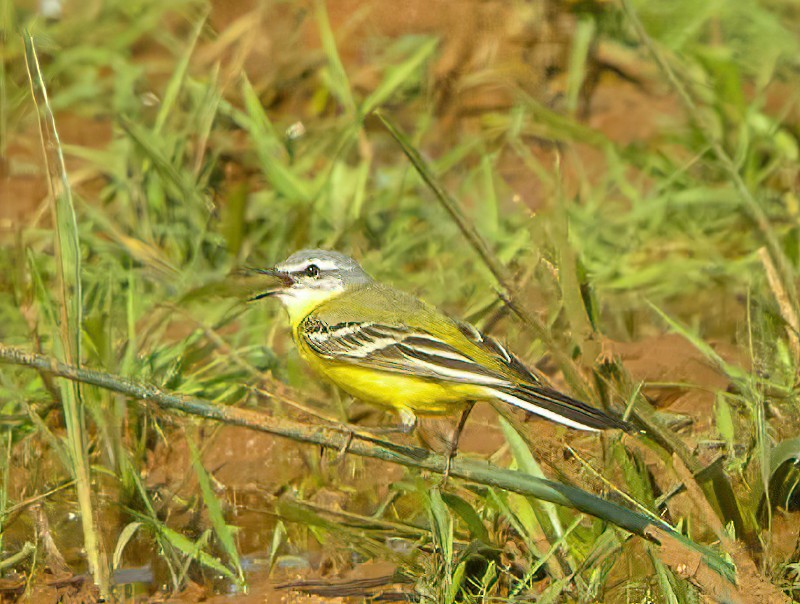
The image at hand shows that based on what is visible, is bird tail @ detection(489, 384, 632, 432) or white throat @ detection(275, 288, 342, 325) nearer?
bird tail @ detection(489, 384, 632, 432)

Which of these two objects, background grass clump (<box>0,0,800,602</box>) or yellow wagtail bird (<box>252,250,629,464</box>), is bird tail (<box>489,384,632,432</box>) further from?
background grass clump (<box>0,0,800,602</box>)

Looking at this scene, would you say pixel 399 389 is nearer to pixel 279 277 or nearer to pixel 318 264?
pixel 318 264

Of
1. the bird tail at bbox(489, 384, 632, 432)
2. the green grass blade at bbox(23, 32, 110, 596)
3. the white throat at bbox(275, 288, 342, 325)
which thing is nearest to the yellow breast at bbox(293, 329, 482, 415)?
the bird tail at bbox(489, 384, 632, 432)

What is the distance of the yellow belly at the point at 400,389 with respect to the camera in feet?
11.7

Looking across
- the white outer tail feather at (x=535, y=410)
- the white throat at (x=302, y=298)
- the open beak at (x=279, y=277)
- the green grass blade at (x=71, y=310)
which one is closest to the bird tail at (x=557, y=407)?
the white outer tail feather at (x=535, y=410)

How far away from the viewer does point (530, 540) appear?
3.40 m

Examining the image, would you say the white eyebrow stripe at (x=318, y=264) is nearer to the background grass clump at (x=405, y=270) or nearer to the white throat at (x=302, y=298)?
the white throat at (x=302, y=298)

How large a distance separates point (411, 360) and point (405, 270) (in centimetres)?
250

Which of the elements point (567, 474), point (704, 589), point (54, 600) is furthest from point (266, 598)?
point (704, 589)

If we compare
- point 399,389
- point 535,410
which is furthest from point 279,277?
point 535,410

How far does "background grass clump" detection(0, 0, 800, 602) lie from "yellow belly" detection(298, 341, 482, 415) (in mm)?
225

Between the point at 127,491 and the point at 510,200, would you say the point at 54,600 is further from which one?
the point at 510,200

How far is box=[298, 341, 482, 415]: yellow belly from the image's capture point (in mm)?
3553

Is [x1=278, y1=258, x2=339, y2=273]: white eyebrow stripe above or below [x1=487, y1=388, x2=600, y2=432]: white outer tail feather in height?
below
